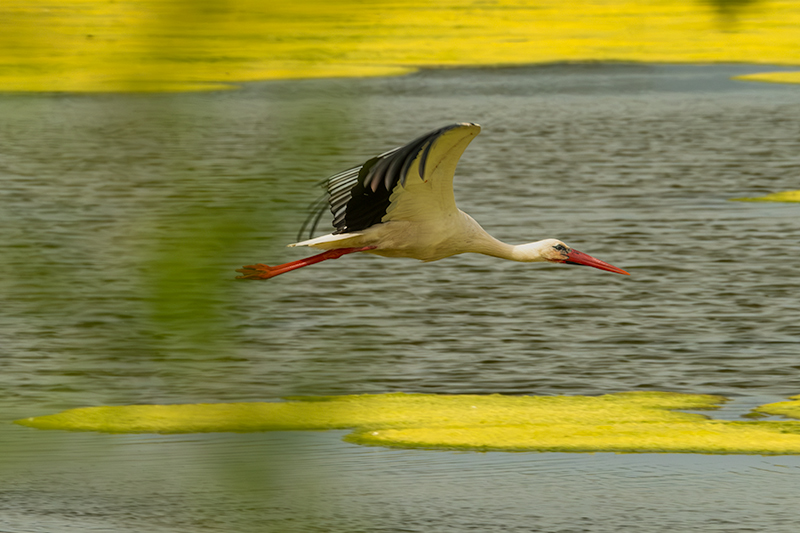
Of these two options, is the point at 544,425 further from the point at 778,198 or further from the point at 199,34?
the point at 778,198

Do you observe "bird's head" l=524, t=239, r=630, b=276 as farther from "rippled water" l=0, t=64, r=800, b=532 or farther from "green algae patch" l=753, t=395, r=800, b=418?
"green algae patch" l=753, t=395, r=800, b=418

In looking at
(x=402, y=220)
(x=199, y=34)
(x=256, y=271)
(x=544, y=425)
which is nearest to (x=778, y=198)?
(x=544, y=425)

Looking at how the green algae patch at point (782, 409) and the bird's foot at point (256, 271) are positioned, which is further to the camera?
the green algae patch at point (782, 409)

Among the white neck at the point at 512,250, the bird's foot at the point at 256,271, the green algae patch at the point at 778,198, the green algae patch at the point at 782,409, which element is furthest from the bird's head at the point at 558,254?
the green algae patch at the point at 778,198

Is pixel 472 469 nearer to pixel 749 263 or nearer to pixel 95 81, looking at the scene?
pixel 95 81

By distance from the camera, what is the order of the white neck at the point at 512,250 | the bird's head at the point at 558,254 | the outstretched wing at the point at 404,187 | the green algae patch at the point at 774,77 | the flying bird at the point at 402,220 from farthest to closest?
the green algae patch at the point at 774,77, the bird's head at the point at 558,254, the white neck at the point at 512,250, the flying bird at the point at 402,220, the outstretched wing at the point at 404,187

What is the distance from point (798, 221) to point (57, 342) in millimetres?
14228

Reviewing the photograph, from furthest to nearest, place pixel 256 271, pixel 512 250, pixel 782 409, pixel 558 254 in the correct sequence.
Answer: pixel 558 254 < pixel 782 409 < pixel 512 250 < pixel 256 271

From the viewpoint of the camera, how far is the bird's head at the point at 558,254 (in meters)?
7.61

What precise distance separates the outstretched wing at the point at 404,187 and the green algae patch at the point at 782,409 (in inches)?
102

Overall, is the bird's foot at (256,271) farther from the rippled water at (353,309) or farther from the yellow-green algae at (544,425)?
the yellow-green algae at (544,425)

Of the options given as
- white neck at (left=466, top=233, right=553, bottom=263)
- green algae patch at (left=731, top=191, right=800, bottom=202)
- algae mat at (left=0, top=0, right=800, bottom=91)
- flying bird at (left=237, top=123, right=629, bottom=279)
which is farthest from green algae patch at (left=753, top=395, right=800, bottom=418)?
green algae patch at (left=731, top=191, right=800, bottom=202)

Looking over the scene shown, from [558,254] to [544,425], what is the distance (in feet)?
3.53

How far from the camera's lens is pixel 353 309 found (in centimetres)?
1028
